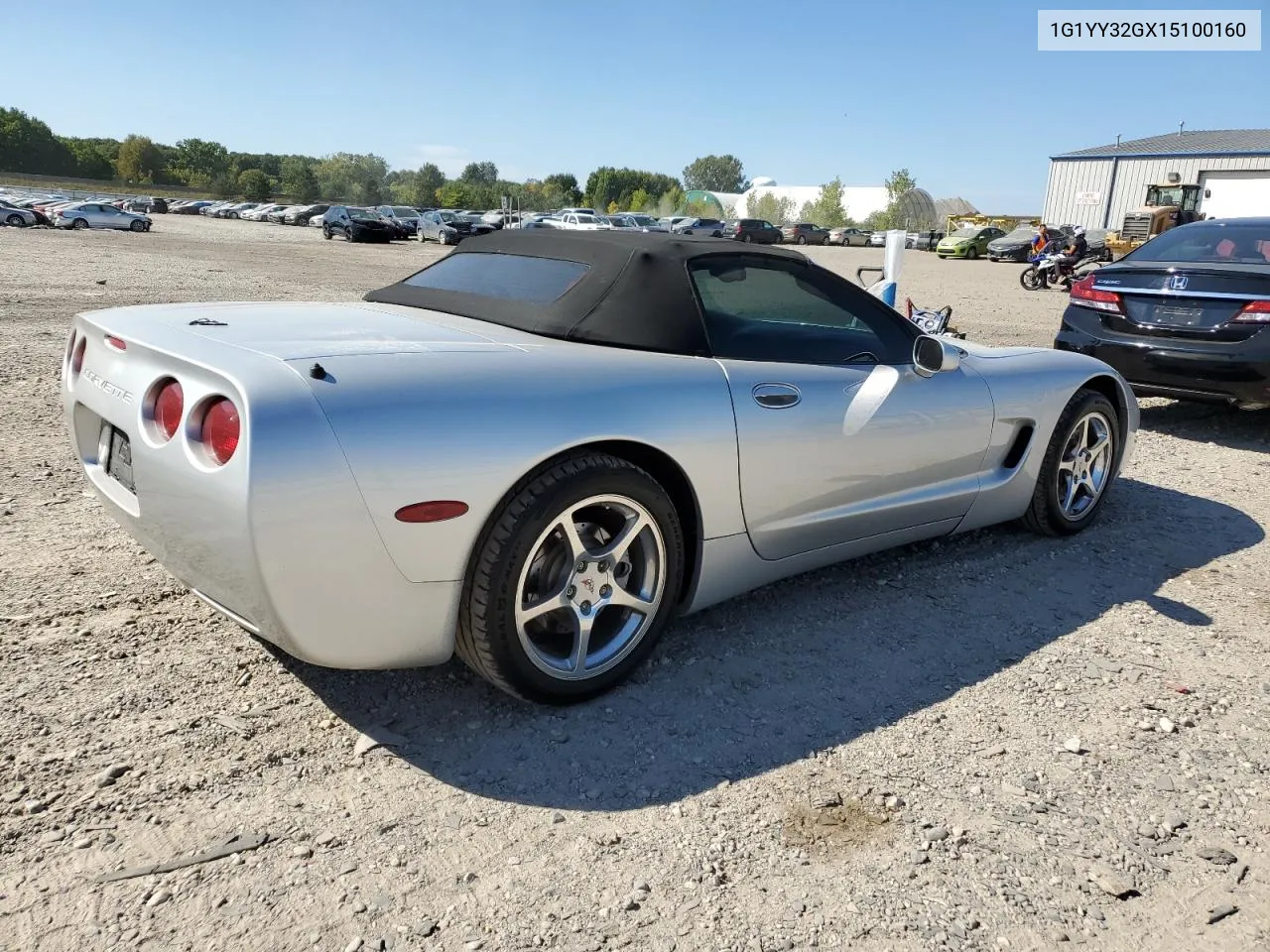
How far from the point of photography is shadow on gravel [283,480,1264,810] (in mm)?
2496

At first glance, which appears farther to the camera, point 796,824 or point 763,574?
point 763,574

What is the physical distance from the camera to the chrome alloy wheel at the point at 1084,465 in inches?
170

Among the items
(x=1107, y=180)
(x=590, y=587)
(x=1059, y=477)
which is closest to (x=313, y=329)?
(x=590, y=587)

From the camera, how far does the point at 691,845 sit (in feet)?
7.21

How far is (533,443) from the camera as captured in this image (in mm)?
2428

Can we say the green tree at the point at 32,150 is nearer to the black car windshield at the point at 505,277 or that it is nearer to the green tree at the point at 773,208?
the green tree at the point at 773,208

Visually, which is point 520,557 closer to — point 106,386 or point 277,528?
point 277,528

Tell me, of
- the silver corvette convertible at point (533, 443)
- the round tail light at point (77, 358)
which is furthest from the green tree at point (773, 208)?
the round tail light at point (77, 358)

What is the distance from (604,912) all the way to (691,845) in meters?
0.30

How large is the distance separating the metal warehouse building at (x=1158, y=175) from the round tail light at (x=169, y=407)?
167ft

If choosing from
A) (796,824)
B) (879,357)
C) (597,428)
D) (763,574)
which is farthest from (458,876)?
(879,357)

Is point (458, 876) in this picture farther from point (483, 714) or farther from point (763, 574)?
point (763, 574)

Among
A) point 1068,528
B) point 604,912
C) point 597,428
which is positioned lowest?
point 604,912

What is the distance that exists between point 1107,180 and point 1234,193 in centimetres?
743
